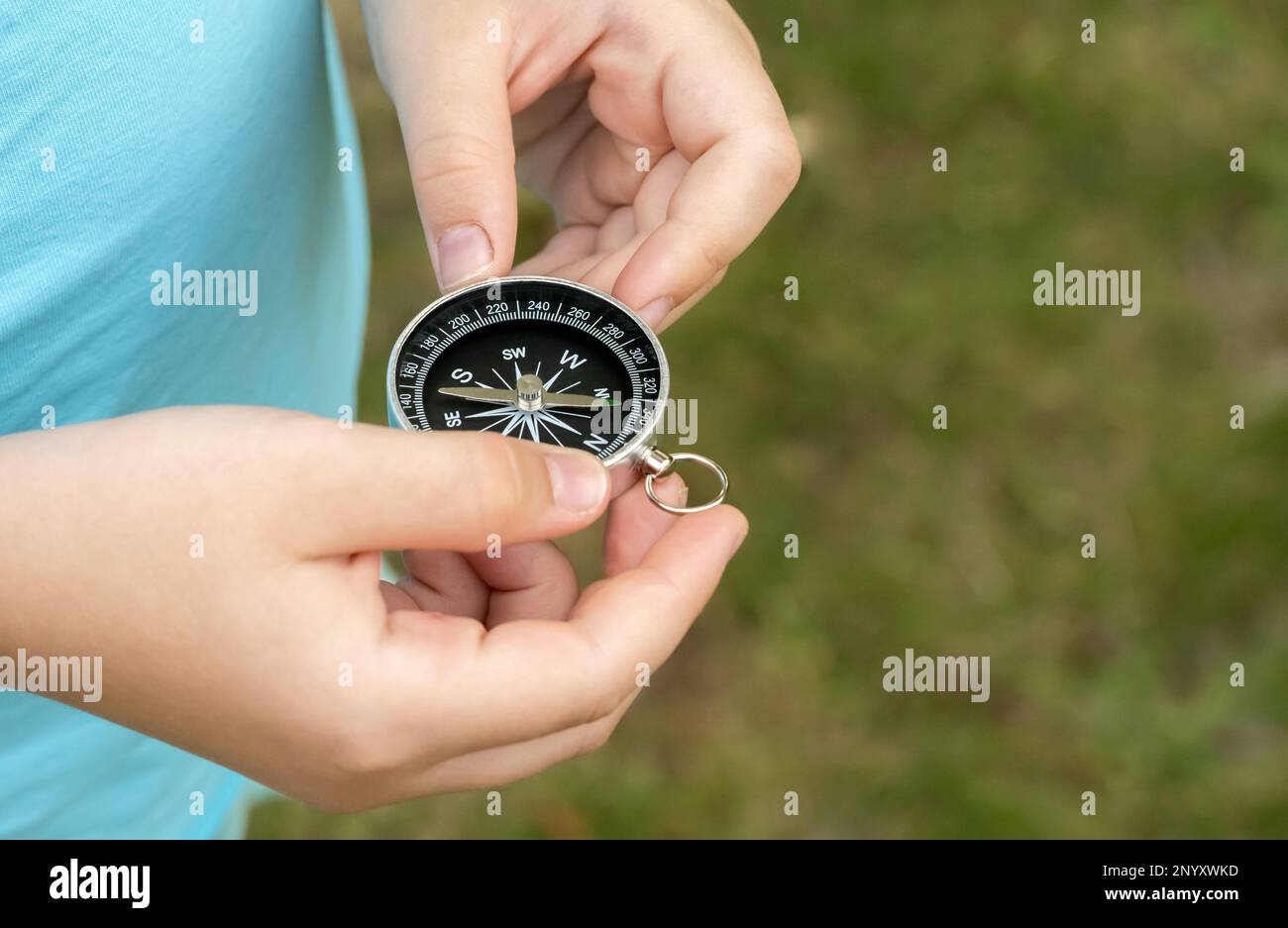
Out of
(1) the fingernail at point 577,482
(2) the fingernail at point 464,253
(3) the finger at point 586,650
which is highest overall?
(2) the fingernail at point 464,253

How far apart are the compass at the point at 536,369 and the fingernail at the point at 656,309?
0.08 ft

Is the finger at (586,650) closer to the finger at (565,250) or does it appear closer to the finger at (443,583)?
the finger at (443,583)

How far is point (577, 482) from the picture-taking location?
205cm

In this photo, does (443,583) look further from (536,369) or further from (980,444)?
(980,444)

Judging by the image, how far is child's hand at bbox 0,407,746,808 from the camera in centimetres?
179

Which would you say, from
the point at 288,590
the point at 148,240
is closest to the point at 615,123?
the point at 148,240

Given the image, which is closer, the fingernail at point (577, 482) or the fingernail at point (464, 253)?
the fingernail at point (577, 482)

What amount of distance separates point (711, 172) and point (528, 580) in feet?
3.21

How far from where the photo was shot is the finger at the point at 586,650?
1.92 m

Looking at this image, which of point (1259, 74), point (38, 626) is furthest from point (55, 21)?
point (1259, 74)

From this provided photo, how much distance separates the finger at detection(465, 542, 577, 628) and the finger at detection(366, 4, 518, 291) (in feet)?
2.06

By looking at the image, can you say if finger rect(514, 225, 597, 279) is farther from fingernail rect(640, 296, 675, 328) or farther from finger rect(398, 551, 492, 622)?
finger rect(398, 551, 492, 622)

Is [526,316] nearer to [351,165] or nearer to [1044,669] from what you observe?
[351,165]

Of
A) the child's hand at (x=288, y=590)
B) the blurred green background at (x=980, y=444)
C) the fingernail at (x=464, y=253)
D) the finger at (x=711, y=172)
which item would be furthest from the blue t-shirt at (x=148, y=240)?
the blurred green background at (x=980, y=444)
